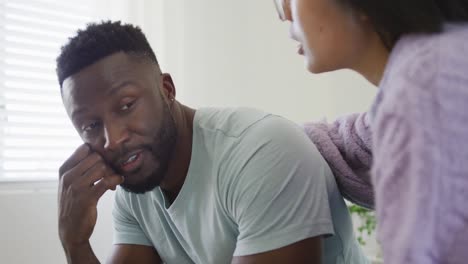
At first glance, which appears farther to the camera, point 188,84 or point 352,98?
point 188,84

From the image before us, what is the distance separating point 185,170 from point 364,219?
792 millimetres

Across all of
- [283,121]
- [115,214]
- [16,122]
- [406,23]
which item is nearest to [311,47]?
[406,23]

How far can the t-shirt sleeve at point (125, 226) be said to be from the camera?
126cm

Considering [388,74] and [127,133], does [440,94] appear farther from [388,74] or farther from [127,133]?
[127,133]

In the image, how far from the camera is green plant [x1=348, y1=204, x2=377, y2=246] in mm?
1593

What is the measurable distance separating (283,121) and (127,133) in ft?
1.02

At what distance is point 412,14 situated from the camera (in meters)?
0.52

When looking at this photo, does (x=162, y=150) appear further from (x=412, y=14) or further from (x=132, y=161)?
(x=412, y=14)

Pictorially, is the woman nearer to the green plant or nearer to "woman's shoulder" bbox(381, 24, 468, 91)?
"woman's shoulder" bbox(381, 24, 468, 91)

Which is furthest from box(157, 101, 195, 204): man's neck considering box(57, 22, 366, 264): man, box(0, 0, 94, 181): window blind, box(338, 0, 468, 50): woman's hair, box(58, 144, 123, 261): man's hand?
box(0, 0, 94, 181): window blind

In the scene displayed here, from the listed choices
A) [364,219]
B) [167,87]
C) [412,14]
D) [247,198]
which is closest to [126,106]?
[167,87]

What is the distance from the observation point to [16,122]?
1667mm

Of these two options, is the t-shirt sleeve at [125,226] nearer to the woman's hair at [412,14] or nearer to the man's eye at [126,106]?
the man's eye at [126,106]

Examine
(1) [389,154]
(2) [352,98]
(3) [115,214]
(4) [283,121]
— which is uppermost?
(1) [389,154]
